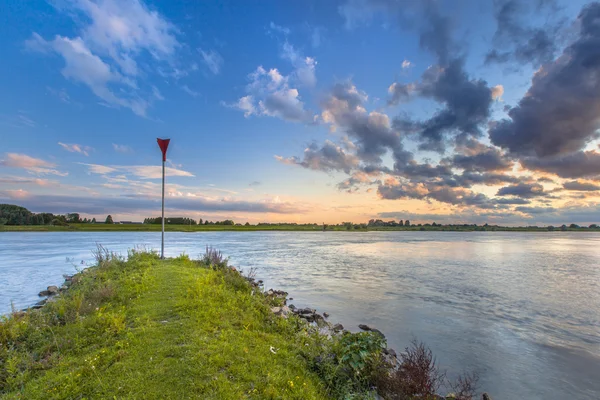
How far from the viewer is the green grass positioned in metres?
5.02

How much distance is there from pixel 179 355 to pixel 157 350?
0.55m

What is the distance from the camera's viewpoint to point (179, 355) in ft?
19.5

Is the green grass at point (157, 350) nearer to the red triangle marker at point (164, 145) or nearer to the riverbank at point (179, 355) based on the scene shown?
the riverbank at point (179, 355)

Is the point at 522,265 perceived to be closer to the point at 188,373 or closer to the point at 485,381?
the point at 485,381

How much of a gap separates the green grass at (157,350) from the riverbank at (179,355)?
0.8 inches

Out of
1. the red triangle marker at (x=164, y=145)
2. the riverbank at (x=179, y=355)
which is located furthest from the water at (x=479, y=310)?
the red triangle marker at (x=164, y=145)

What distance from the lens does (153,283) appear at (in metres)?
11.8

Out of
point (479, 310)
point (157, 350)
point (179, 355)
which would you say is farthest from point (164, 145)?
point (479, 310)

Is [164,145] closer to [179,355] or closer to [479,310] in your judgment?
[179,355]

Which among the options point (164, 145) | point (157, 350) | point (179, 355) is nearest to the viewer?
point (179, 355)

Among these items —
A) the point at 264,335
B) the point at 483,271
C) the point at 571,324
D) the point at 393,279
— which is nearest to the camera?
the point at 264,335

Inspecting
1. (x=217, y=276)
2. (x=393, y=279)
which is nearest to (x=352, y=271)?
(x=393, y=279)

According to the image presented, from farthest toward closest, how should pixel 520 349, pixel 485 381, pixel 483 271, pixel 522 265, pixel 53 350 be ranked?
pixel 522 265
pixel 483 271
pixel 520 349
pixel 485 381
pixel 53 350

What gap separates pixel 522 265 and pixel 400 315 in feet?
78.1
